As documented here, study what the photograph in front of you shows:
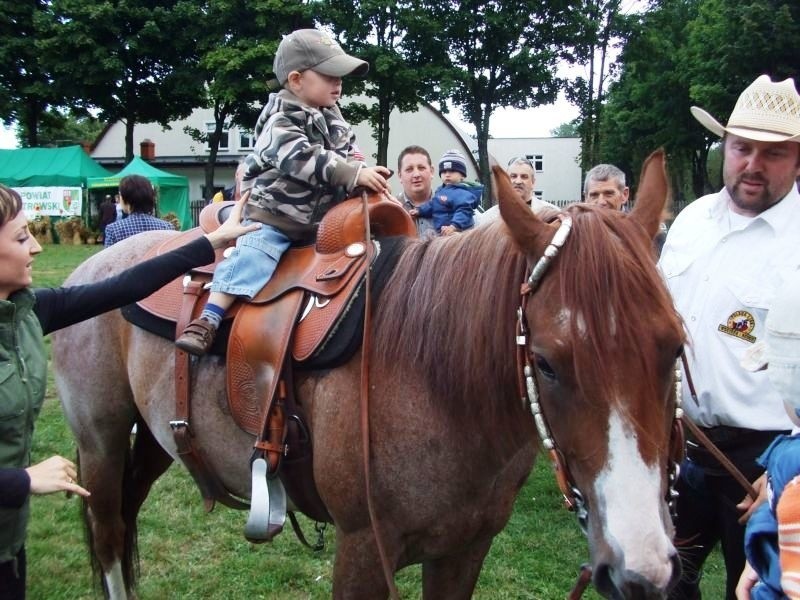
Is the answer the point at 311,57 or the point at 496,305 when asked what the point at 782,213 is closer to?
the point at 496,305

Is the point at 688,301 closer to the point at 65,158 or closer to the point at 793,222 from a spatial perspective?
the point at 793,222

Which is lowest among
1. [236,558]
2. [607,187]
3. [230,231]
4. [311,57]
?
[236,558]

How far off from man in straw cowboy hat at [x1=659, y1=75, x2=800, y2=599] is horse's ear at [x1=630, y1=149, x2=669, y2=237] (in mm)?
486

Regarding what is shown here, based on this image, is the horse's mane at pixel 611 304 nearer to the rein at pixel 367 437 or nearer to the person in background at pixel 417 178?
the rein at pixel 367 437

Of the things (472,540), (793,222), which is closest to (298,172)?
(472,540)

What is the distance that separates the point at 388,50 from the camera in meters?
26.8

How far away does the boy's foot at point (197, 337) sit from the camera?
2305 millimetres

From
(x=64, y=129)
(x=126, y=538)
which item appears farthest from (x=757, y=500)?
(x=64, y=129)

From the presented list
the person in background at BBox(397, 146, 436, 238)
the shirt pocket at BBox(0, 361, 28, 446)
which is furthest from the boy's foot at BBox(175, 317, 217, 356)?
the person in background at BBox(397, 146, 436, 238)

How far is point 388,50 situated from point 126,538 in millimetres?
26183

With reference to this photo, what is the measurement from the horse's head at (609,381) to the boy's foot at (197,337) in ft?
4.07

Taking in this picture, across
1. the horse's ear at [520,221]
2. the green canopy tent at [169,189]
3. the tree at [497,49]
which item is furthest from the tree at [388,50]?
the horse's ear at [520,221]

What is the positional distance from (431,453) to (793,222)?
148cm

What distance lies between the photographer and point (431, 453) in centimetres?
201
